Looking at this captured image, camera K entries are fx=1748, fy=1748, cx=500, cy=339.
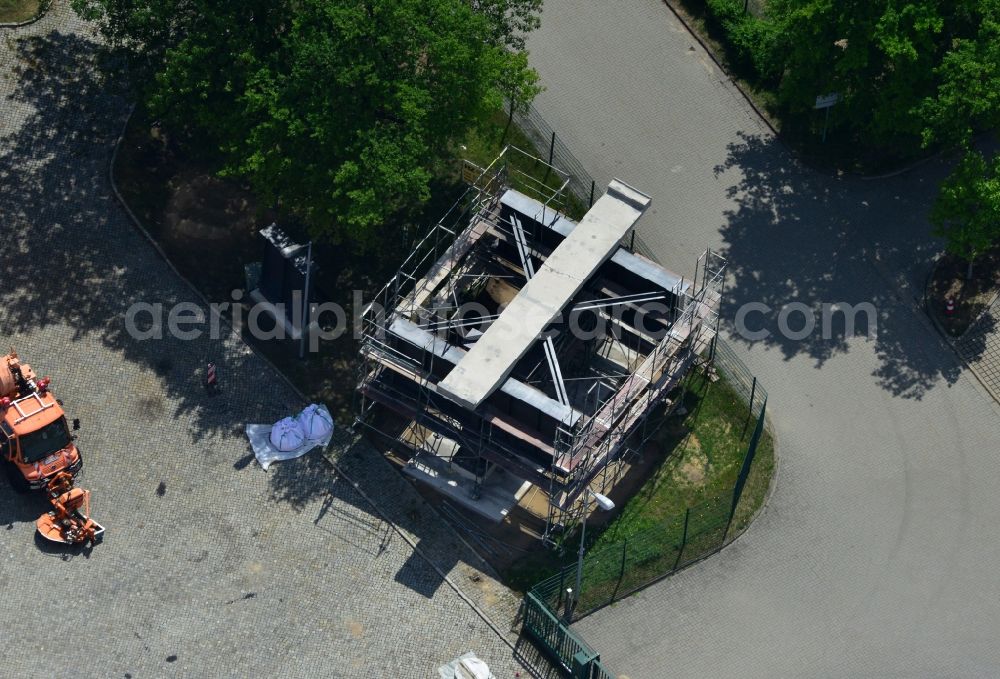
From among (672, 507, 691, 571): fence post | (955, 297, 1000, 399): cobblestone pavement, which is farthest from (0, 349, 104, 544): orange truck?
(955, 297, 1000, 399): cobblestone pavement

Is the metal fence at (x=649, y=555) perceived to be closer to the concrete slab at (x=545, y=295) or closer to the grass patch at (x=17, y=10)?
the concrete slab at (x=545, y=295)

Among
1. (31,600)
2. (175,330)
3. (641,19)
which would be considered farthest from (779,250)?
(31,600)

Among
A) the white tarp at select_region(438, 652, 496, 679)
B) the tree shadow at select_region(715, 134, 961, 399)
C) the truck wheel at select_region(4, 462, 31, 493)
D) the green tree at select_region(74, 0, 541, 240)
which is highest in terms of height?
the tree shadow at select_region(715, 134, 961, 399)

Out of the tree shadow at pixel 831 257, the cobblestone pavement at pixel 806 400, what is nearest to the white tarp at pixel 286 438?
the cobblestone pavement at pixel 806 400

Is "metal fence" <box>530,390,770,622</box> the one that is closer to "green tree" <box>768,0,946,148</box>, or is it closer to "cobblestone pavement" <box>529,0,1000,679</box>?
"cobblestone pavement" <box>529,0,1000,679</box>

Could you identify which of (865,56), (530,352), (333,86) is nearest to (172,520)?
(530,352)

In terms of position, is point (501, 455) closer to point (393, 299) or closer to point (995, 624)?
point (393, 299)
